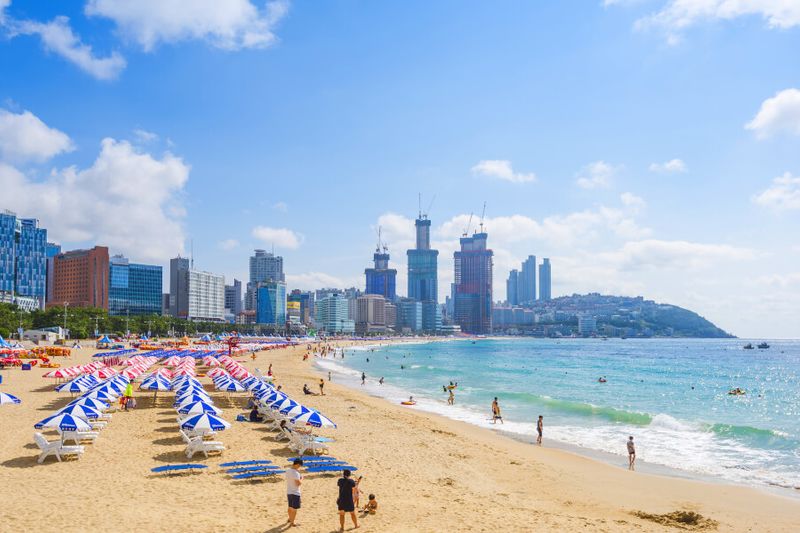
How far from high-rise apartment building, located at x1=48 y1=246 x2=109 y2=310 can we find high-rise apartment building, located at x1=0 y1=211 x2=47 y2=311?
18.4 metres

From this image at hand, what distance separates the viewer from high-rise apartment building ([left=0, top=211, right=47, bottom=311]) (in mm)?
164500

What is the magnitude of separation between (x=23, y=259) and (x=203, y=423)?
185 metres

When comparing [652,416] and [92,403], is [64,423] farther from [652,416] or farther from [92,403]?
[652,416]

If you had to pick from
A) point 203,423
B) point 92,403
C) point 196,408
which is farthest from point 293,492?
point 92,403

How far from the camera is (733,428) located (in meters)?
30.6

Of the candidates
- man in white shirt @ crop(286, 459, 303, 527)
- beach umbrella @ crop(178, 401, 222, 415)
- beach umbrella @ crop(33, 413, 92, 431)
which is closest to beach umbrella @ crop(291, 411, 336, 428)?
beach umbrella @ crop(178, 401, 222, 415)

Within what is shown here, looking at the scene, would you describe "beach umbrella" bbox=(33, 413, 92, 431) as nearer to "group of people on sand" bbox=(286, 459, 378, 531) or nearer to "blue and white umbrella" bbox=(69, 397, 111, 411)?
"blue and white umbrella" bbox=(69, 397, 111, 411)

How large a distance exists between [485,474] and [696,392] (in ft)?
138

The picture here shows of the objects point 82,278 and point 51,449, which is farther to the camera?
point 82,278

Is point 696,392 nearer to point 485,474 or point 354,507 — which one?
point 485,474

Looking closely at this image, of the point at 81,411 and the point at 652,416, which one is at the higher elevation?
the point at 81,411

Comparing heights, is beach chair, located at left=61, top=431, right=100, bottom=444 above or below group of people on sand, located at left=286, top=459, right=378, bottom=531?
below

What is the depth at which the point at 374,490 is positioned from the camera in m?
15.0

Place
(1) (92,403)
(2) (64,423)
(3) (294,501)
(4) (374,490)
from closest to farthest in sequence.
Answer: (3) (294,501) < (4) (374,490) < (2) (64,423) < (1) (92,403)
